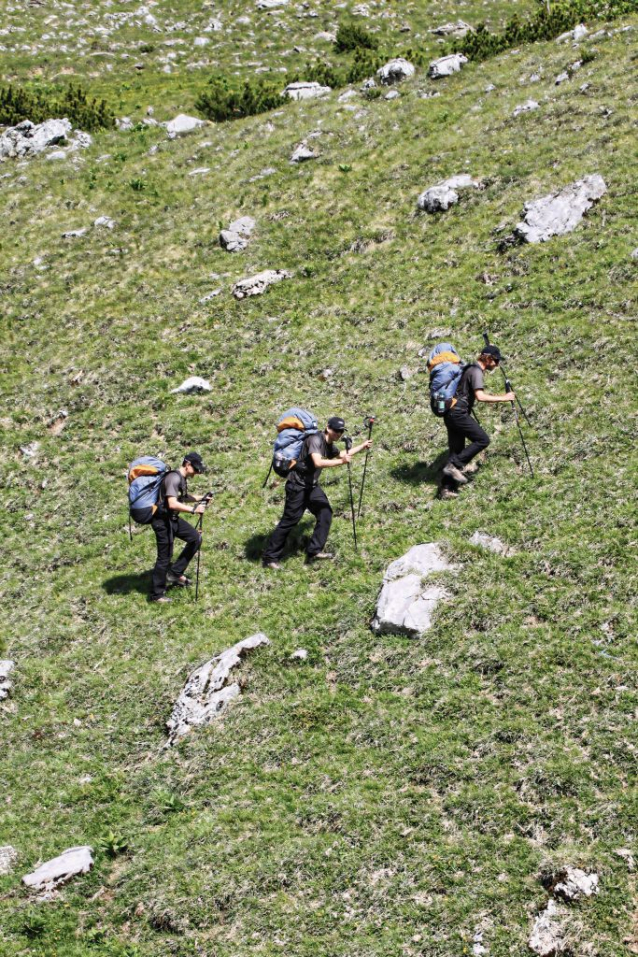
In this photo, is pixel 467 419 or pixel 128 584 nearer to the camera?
pixel 467 419

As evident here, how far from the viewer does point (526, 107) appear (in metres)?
29.4

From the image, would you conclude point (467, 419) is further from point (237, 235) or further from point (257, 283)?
point (237, 235)

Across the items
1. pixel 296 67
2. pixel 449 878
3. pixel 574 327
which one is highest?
pixel 296 67

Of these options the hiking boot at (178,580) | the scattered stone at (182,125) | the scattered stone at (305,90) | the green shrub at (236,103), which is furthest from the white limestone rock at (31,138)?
the hiking boot at (178,580)

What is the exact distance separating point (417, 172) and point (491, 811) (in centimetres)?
2522

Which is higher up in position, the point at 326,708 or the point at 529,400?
the point at 529,400

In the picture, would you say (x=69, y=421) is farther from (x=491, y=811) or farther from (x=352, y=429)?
(x=491, y=811)

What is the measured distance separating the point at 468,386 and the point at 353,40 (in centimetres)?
3847

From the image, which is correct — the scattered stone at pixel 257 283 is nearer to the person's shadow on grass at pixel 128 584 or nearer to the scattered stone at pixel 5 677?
the person's shadow on grass at pixel 128 584

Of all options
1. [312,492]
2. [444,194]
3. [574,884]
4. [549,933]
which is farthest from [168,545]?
→ [444,194]

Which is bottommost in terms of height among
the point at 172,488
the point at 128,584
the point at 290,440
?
the point at 128,584

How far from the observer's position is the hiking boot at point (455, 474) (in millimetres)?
15594

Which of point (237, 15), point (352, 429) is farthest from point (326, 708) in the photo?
point (237, 15)

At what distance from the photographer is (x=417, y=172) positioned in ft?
94.0
